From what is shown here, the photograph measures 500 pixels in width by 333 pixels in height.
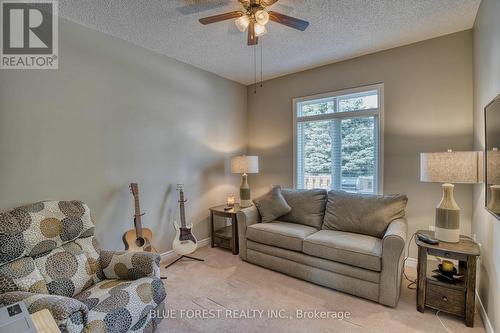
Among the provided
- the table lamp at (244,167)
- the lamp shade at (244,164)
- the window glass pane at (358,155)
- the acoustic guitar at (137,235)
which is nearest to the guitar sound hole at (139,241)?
the acoustic guitar at (137,235)

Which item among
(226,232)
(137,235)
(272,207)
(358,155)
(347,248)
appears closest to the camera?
(347,248)

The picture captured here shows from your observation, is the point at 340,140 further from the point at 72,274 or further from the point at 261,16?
the point at 72,274

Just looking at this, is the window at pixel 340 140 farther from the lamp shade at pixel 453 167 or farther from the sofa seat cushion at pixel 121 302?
the sofa seat cushion at pixel 121 302

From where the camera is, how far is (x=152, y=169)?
3074 mm

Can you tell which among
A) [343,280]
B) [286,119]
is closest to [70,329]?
[343,280]

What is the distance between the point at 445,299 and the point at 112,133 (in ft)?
11.6

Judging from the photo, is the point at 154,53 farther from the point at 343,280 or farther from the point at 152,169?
the point at 343,280

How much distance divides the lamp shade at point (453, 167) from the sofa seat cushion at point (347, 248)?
2.66 feet

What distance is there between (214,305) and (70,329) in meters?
1.23

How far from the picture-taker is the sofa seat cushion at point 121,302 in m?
1.43

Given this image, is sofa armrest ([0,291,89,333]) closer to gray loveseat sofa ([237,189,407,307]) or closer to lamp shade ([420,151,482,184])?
gray loveseat sofa ([237,189,407,307])

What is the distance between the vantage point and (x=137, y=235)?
8.85 ft

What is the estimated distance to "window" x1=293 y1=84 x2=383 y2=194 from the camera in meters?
3.27

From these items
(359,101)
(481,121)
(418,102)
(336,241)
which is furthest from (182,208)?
(481,121)
